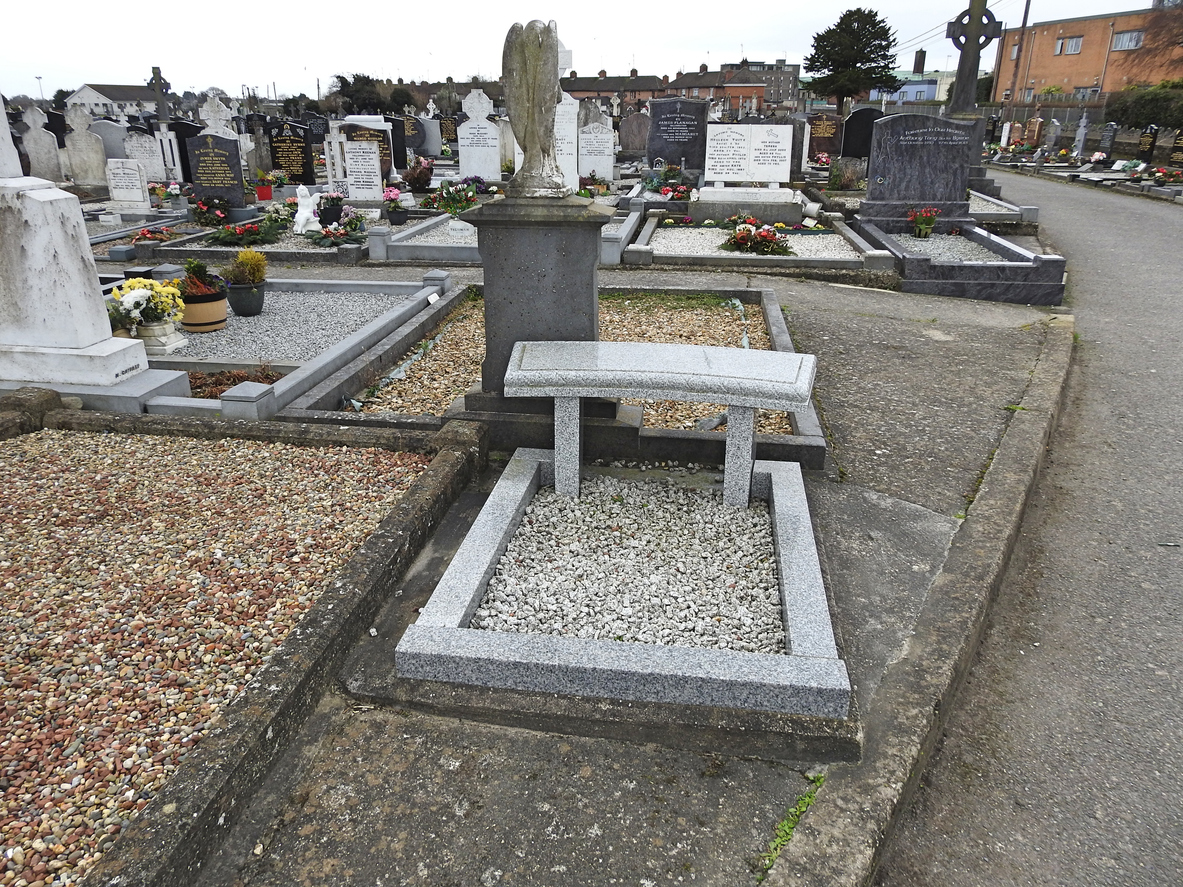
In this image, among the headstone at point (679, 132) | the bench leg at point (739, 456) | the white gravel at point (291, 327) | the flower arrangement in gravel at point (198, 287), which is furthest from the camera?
the headstone at point (679, 132)

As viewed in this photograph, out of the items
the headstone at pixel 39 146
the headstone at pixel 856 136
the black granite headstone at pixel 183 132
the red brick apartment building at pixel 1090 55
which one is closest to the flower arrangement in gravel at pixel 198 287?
the black granite headstone at pixel 183 132

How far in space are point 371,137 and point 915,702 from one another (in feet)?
52.1

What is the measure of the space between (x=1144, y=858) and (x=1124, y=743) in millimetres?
573

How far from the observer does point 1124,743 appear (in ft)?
10.0

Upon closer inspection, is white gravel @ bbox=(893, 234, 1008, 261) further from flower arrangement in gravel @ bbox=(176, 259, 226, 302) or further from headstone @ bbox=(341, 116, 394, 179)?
headstone @ bbox=(341, 116, 394, 179)

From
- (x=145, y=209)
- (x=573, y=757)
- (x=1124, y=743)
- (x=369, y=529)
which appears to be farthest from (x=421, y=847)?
(x=145, y=209)

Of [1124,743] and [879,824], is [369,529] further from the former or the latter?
[1124,743]

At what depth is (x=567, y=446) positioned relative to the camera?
4449 mm

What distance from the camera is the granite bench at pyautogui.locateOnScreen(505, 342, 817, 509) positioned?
415cm

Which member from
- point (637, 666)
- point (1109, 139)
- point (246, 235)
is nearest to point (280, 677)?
point (637, 666)

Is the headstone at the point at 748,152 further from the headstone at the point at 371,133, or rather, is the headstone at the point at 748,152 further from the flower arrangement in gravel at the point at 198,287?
the flower arrangement in gravel at the point at 198,287

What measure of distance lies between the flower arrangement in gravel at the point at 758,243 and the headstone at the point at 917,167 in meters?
2.62

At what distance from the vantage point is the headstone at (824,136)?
2589 centimetres

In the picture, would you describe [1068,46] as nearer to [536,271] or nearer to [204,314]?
[204,314]
